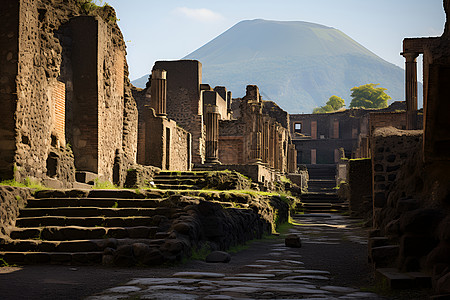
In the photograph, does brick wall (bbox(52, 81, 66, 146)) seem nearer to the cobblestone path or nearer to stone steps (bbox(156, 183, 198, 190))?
stone steps (bbox(156, 183, 198, 190))

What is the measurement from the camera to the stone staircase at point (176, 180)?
17.4 meters

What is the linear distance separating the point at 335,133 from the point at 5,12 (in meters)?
56.7

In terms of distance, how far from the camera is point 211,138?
29422 mm

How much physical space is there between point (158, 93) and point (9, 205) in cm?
1469

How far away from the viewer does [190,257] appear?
830cm

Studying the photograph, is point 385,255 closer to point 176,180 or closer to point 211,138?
point 176,180

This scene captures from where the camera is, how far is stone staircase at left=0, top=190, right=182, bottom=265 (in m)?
7.97

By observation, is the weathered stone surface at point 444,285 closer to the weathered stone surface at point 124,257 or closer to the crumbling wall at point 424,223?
the crumbling wall at point 424,223

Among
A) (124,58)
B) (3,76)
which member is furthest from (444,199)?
(124,58)

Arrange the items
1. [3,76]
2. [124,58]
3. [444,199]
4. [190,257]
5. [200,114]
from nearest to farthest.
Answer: [444,199] → [190,257] → [3,76] → [124,58] → [200,114]

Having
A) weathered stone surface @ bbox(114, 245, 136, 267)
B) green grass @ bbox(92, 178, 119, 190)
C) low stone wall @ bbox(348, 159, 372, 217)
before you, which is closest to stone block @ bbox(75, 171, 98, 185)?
green grass @ bbox(92, 178, 119, 190)

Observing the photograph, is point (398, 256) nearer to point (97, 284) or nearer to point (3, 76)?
point (97, 284)

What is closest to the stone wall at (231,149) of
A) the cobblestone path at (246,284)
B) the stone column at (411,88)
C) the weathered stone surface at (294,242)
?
the stone column at (411,88)

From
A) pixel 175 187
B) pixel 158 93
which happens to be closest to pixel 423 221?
pixel 175 187
